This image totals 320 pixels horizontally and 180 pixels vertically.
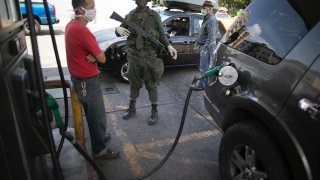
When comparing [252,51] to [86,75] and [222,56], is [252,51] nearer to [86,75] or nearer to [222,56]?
[222,56]

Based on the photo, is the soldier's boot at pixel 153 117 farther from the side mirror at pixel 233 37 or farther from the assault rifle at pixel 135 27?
the side mirror at pixel 233 37

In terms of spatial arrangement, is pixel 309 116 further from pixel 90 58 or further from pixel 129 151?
pixel 129 151

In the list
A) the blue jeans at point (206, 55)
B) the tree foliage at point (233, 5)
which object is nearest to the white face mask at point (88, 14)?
the blue jeans at point (206, 55)

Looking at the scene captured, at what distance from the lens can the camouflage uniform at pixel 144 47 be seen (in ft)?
13.6

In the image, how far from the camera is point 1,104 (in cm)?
140

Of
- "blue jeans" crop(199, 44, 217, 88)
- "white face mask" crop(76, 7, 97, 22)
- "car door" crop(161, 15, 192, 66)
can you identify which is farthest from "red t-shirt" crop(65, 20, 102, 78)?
"car door" crop(161, 15, 192, 66)

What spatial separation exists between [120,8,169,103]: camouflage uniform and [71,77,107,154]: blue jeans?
4.32 feet

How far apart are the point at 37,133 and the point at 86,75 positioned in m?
1.20

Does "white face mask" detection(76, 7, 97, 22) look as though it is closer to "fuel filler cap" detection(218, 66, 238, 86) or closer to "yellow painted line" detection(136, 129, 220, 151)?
"fuel filler cap" detection(218, 66, 238, 86)

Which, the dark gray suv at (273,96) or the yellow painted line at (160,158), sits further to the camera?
the yellow painted line at (160,158)

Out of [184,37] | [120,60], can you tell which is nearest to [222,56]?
[120,60]

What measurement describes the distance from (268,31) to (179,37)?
425 cm

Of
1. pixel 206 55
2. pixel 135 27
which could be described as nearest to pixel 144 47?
pixel 135 27

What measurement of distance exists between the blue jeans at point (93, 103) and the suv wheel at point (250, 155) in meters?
1.32
